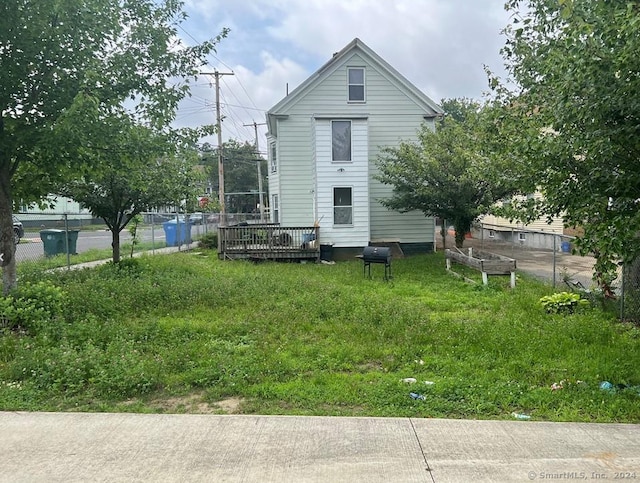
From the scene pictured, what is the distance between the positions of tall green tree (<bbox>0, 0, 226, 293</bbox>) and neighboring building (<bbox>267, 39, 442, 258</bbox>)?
10111 mm

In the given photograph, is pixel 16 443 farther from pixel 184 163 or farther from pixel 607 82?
pixel 184 163

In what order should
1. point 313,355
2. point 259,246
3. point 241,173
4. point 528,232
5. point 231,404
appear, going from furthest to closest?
point 241,173 < point 528,232 < point 259,246 < point 313,355 < point 231,404

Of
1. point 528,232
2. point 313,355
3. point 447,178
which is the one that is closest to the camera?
point 313,355

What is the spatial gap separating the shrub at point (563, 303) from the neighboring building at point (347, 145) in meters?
9.78

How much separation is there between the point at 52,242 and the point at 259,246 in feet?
21.6

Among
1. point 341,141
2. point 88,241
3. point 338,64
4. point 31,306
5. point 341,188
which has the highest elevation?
point 338,64

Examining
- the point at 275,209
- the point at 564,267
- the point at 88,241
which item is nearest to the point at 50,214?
the point at 564,267

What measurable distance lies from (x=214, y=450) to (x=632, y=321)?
6809 millimetres

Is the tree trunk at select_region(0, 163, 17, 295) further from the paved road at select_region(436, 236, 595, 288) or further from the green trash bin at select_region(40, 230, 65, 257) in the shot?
the paved road at select_region(436, 236, 595, 288)

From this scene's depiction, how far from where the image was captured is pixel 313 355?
568cm

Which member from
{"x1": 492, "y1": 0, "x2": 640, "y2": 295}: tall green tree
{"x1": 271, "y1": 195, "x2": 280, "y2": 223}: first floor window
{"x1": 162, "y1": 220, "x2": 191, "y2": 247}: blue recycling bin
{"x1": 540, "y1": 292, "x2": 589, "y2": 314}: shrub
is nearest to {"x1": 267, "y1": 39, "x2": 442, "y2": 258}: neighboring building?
{"x1": 271, "y1": 195, "x2": 280, "y2": 223}: first floor window

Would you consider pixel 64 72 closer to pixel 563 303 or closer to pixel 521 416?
pixel 521 416

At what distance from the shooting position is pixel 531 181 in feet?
17.0

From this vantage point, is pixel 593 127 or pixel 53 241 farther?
pixel 53 241
